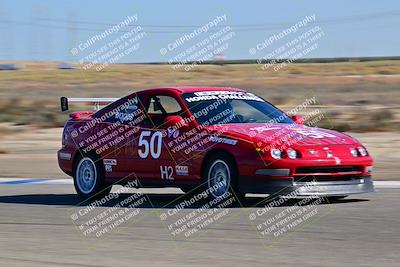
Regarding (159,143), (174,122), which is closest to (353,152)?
(174,122)

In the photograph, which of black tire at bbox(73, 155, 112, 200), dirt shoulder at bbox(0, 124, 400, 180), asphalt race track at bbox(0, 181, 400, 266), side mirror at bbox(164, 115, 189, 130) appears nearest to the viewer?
asphalt race track at bbox(0, 181, 400, 266)

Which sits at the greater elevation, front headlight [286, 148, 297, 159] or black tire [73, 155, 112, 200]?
black tire [73, 155, 112, 200]

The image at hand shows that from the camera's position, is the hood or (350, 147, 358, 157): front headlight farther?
(350, 147, 358, 157): front headlight

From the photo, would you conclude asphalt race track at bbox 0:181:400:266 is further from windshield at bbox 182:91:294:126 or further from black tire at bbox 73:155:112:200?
windshield at bbox 182:91:294:126

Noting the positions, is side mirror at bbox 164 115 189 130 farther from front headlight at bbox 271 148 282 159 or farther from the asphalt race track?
front headlight at bbox 271 148 282 159

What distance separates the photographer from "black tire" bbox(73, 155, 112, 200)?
12609mm

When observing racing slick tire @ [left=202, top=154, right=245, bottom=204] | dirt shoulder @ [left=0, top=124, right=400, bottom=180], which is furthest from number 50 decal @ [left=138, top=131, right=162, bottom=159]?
dirt shoulder @ [left=0, top=124, right=400, bottom=180]

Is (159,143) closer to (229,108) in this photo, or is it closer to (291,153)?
(229,108)

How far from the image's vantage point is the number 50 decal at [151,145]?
11.8 m

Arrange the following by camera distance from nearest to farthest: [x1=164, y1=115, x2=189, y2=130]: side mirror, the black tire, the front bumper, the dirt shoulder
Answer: the front bumper → [x1=164, y1=115, x2=189, y2=130]: side mirror → the black tire → the dirt shoulder

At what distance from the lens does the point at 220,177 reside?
36.7 feet

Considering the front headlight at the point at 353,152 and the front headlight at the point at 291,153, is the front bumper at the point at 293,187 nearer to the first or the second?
the front headlight at the point at 291,153

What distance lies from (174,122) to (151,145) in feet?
1.94

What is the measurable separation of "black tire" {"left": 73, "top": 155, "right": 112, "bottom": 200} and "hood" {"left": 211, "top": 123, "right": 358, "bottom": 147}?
6.78ft
